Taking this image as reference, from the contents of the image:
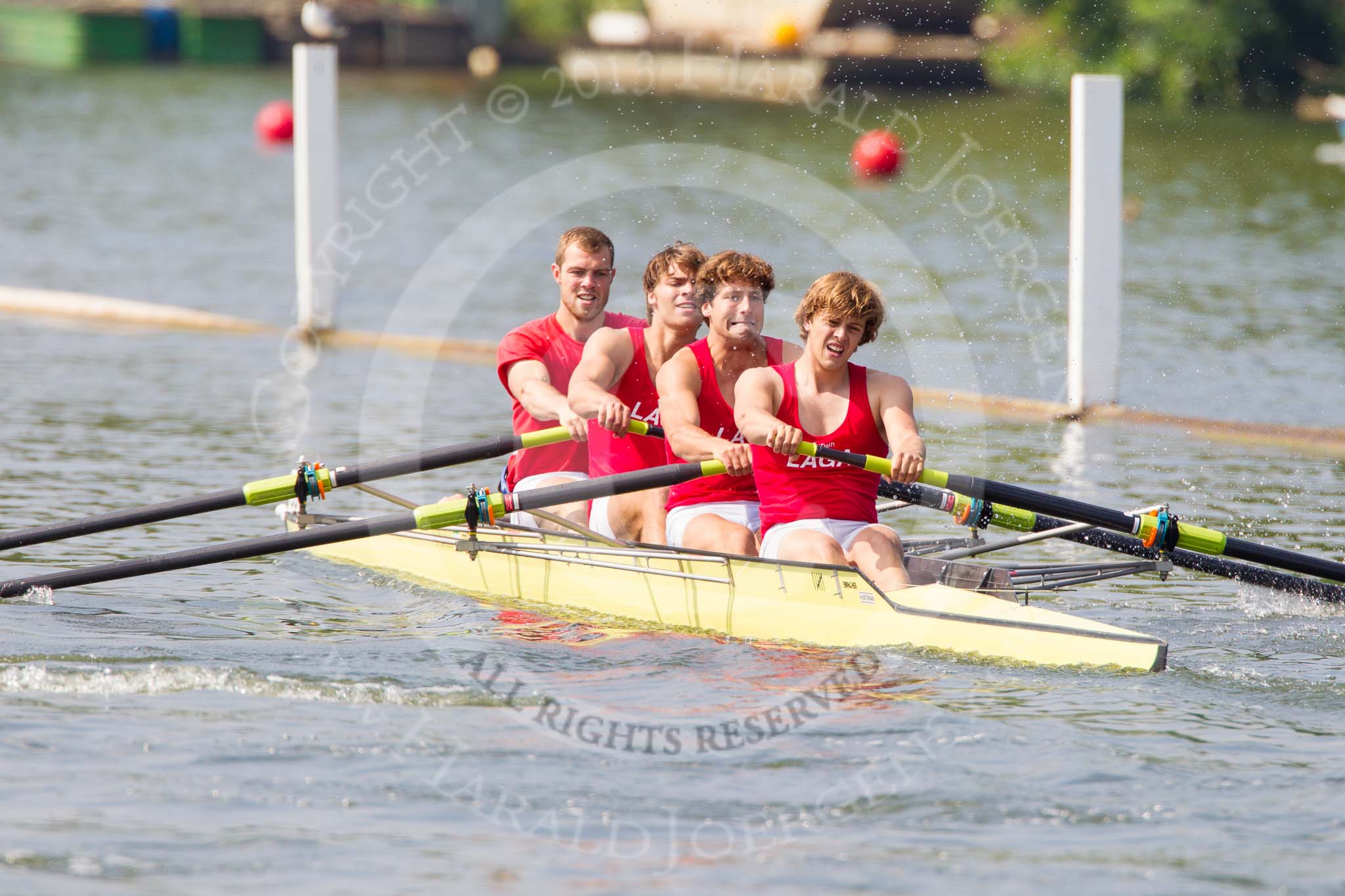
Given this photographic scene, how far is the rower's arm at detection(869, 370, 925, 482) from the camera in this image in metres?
6.24

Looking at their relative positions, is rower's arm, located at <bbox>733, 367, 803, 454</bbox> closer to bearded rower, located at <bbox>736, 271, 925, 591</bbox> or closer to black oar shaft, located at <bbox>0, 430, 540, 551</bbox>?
bearded rower, located at <bbox>736, 271, 925, 591</bbox>

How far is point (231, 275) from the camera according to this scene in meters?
19.0

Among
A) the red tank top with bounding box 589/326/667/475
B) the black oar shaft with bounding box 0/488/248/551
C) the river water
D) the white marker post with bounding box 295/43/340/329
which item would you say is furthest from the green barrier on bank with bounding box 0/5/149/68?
the red tank top with bounding box 589/326/667/475

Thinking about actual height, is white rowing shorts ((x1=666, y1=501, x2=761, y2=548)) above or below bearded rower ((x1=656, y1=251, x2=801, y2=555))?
below

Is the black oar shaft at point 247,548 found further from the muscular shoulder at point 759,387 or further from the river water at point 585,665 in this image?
the muscular shoulder at point 759,387

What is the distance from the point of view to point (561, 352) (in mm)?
7785

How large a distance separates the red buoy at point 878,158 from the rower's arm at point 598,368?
19705 millimetres

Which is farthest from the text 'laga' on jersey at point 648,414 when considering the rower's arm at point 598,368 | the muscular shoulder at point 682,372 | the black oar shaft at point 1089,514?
the black oar shaft at point 1089,514

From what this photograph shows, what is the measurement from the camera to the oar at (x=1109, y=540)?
7.04 meters

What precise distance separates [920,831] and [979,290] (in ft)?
44.5

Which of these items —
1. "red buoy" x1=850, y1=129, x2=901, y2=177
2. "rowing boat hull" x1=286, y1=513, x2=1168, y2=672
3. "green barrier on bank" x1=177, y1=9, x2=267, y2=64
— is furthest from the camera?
"green barrier on bank" x1=177, y1=9, x2=267, y2=64

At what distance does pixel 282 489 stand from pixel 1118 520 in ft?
11.8

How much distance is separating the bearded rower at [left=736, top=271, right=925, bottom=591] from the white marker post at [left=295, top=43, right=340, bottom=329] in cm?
835

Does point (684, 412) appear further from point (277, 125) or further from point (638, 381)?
point (277, 125)
